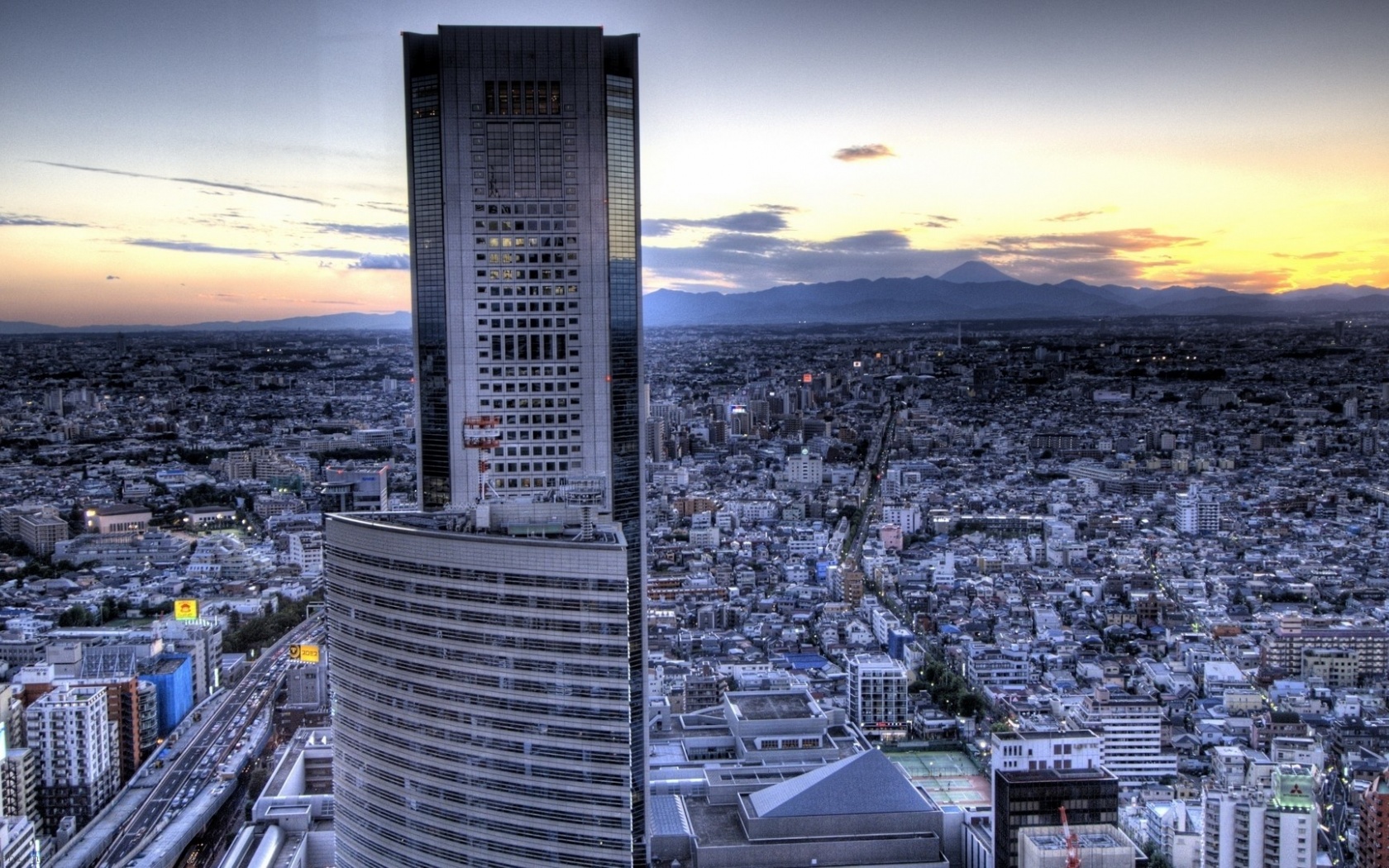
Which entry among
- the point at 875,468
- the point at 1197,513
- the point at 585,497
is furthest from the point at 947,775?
the point at 875,468

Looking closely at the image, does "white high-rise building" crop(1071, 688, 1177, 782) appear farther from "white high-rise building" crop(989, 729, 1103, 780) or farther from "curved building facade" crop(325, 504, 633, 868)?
"curved building facade" crop(325, 504, 633, 868)

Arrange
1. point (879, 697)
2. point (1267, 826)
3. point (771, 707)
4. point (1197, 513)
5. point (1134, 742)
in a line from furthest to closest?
point (1197, 513)
point (879, 697)
point (771, 707)
point (1134, 742)
point (1267, 826)

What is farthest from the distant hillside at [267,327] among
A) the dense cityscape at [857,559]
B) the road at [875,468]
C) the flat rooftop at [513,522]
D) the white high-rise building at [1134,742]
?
the road at [875,468]

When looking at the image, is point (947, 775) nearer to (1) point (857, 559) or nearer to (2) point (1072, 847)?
(2) point (1072, 847)

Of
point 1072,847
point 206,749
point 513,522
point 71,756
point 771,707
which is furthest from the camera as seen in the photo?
point 771,707

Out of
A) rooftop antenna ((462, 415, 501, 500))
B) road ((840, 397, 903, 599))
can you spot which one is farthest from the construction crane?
road ((840, 397, 903, 599))

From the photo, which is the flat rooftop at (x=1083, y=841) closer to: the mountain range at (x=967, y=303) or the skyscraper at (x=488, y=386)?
the skyscraper at (x=488, y=386)

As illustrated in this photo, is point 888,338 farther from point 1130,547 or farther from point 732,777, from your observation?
point 732,777
